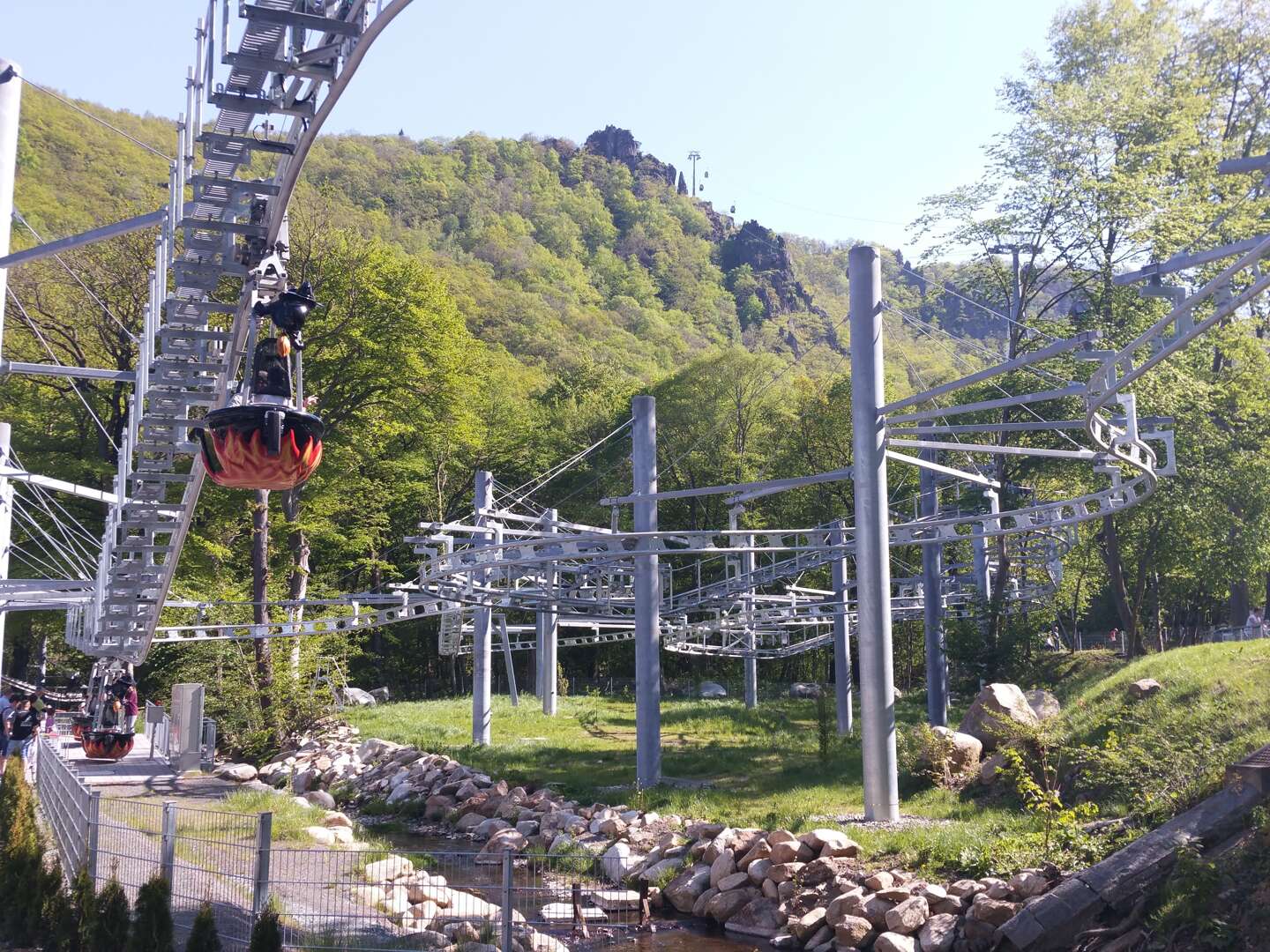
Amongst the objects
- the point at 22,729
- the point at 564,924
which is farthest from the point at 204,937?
the point at 22,729

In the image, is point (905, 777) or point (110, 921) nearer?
point (110, 921)

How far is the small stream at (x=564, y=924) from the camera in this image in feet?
43.4

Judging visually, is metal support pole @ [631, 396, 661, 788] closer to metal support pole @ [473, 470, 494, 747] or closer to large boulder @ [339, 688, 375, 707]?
metal support pole @ [473, 470, 494, 747]

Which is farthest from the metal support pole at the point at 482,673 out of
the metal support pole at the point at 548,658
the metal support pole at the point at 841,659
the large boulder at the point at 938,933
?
the large boulder at the point at 938,933

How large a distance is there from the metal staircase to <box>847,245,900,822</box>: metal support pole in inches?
343

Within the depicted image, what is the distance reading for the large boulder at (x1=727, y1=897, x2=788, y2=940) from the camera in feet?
44.9

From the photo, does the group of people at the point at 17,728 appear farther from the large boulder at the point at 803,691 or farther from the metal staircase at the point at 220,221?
the large boulder at the point at 803,691

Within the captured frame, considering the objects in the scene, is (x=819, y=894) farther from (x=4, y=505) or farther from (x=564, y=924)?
(x=4, y=505)

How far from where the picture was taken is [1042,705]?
19.0m

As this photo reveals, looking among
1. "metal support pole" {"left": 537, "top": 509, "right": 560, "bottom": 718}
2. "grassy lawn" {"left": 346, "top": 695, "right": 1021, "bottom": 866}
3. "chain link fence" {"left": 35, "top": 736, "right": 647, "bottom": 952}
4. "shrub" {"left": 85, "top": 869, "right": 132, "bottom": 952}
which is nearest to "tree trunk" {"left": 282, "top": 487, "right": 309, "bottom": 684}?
"grassy lawn" {"left": 346, "top": 695, "right": 1021, "bottom": 866}

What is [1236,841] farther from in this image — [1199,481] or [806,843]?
[1199,481]

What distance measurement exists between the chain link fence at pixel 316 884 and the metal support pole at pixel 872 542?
12.2 ft

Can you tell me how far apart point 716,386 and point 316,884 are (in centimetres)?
4166

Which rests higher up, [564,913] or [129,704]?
[129,704]
